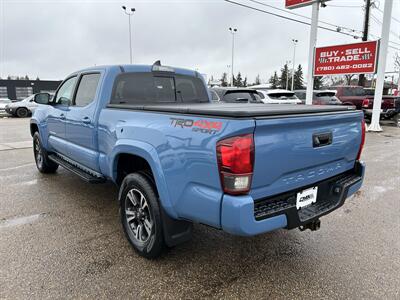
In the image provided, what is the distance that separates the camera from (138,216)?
3.13 meters

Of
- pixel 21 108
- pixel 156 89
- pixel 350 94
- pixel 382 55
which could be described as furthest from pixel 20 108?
pixel 382 55

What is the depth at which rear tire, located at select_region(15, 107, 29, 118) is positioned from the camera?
2122 centimetres

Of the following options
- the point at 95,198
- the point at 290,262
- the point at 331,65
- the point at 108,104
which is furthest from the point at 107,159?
the point at 331,65

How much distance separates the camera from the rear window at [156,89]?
3.86 metres

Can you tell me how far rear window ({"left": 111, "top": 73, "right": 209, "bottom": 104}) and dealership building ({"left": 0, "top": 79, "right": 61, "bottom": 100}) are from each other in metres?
47.5

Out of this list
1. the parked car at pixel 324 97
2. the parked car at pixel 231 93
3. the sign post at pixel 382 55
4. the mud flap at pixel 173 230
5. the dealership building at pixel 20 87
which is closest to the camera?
the mud flap at pixel 173 230

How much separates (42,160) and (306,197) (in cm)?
517

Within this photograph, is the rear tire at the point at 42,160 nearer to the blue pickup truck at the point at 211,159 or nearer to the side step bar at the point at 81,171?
the side step bar at the point at 81,171

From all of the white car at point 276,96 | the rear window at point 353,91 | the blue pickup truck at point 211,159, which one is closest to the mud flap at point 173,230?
the blue pickup truck at point 211,159

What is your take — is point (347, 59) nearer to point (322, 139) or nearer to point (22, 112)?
point (322, 139)

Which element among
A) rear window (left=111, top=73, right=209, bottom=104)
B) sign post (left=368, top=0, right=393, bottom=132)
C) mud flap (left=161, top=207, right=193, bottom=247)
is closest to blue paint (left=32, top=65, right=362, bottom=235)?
mud flap (left=161, top=207, right=193, bottom=247)

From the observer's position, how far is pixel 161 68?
4273 millimetres

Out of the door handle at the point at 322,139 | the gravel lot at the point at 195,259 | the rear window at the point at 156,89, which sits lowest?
the gravel lot at the point at 195,259

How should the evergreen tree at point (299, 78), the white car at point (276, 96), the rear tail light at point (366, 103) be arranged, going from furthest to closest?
1. the evergreen tree at point (299, 78)
2. the rear tail light at point (366, 103)
3. the white car at point (276, 96)
